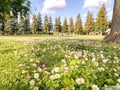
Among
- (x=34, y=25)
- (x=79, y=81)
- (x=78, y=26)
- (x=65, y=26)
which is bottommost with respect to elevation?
(x=65, y=26)

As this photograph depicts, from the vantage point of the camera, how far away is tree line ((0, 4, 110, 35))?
8888cm

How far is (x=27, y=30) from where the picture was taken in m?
102

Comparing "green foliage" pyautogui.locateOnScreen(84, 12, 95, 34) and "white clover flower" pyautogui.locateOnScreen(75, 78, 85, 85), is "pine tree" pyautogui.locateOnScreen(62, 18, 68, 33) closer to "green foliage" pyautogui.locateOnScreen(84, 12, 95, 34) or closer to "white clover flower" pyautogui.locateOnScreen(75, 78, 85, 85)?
"green foliage" pyautogui.locateOnScreen(84, 12, 95, 34)

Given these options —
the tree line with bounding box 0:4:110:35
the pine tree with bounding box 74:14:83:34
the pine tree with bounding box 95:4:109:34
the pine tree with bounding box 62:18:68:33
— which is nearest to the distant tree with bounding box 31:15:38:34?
the tree line with bounding box 0:4:110:35

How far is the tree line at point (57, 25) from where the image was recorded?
88.9m

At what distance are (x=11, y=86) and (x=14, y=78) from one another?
0.26 metres

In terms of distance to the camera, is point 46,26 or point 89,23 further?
point 46,26

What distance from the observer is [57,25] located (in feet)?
379

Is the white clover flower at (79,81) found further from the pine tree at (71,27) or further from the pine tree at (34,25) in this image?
the pine tree at (71,27)

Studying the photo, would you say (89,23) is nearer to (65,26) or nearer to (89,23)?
(89,23)

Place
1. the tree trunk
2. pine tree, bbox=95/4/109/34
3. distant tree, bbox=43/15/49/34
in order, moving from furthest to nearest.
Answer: distant tree, bbox=43/15/49/34, pine tree, bbox=95/4/109/34, the tree trunk

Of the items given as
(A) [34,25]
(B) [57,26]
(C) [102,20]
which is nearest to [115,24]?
(C) [102,20]

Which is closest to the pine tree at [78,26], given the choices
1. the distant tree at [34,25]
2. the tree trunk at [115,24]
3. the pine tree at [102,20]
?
the distant tree at [34,25]

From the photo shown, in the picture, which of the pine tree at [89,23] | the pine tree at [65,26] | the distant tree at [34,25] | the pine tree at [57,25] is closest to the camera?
the pine tree at [89,23]
